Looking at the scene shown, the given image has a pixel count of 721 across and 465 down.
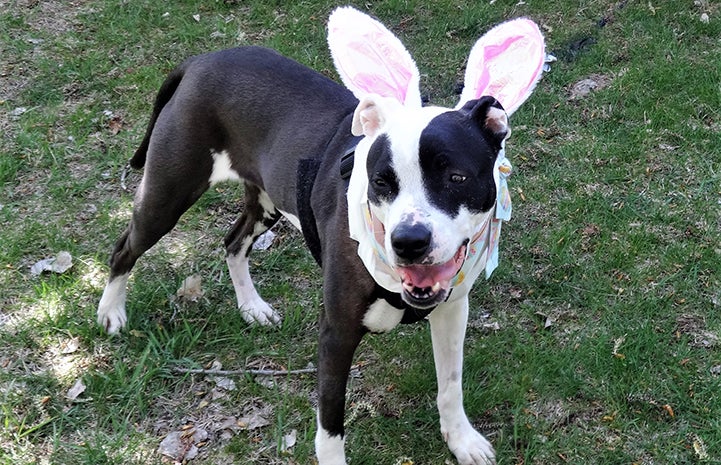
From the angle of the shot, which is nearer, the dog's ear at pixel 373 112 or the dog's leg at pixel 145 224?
the dog's ear at pixel 373 112

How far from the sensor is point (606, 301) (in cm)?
384

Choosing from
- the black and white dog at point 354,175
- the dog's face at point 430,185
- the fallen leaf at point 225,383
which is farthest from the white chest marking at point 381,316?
the fallen leaf at point 225,383

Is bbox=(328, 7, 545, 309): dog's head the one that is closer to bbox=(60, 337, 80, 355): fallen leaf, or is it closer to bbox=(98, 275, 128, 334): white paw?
bbox=(98, 275, 128, 334): white paw

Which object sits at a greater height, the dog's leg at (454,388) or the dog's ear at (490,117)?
the dog's ear at (490,117)

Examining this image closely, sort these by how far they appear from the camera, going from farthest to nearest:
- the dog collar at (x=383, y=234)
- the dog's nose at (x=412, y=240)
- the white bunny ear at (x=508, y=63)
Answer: the white bunny ear at (x=508, y=63) → the dog collar at (x=383, y=234) → the dog's nose at (x=412, y=240)

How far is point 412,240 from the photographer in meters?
2.22

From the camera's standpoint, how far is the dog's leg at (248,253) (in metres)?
3.89

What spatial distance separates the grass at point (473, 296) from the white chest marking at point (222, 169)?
2.61 ft

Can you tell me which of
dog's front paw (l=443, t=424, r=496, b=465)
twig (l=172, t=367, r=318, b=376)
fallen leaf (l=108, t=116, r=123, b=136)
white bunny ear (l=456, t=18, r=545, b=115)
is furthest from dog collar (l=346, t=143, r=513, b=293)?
fallen leaf (l=108, t=116, r=123, b=136)

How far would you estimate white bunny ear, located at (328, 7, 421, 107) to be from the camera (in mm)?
2766

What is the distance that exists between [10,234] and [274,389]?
6.43 feet

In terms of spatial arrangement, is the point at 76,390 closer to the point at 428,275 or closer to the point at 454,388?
the point at 454,388

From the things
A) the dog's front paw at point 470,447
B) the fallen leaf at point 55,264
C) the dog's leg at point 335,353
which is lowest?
the fallen leaf at point 55,264

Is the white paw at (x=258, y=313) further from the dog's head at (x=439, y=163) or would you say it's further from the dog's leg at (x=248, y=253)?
the dog's head at (x=439, y=163)
